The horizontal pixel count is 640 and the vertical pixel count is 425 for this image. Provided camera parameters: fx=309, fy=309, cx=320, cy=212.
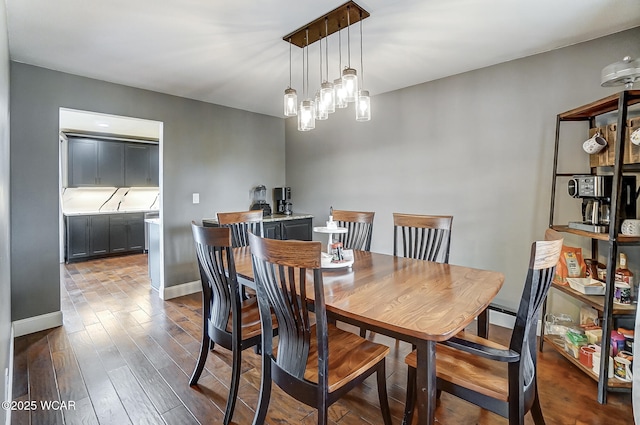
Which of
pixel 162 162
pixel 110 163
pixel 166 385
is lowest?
pixel 166 385

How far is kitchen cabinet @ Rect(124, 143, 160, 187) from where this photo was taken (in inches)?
237

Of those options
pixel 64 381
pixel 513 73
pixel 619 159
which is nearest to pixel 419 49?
pixel 513 73

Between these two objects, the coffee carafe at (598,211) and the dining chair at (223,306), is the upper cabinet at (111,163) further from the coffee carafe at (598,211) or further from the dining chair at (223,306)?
the coffee carafe at (598,211)

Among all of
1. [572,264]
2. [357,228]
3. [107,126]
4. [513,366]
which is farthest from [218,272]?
[107,126]

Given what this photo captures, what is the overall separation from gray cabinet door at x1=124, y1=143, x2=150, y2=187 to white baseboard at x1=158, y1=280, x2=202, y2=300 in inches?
133

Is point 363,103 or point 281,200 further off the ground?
point 363,103

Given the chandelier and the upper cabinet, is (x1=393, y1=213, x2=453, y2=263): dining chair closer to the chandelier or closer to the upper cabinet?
the chandelier

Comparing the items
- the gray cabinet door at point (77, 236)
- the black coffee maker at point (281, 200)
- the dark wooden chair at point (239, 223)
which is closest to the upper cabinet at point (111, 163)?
the gray cabinet door at point (77, 236)

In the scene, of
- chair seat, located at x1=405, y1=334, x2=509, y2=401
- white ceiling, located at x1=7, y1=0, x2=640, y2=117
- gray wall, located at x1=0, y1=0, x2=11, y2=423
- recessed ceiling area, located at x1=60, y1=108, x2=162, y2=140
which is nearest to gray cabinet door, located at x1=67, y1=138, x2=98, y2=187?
recessed ceiling area, located at x1=60, y1=108, x2=162, y2=140

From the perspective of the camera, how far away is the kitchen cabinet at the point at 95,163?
213 inches

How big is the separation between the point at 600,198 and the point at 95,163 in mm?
7018

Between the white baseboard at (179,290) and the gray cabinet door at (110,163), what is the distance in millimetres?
3348

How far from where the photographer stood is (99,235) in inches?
222

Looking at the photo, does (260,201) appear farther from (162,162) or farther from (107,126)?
(107,126)
